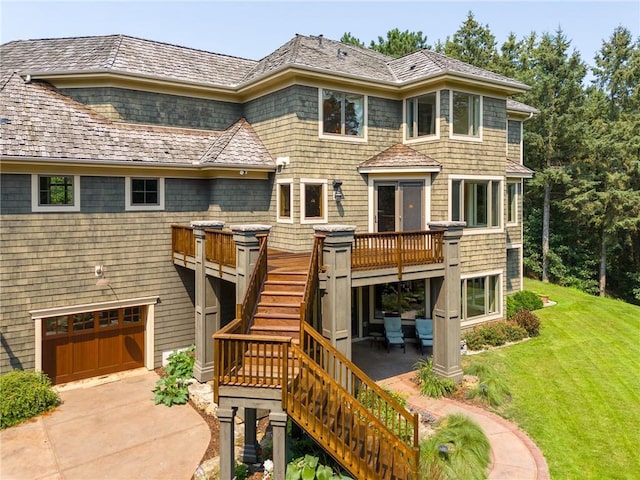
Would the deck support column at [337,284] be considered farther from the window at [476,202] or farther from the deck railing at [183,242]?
the window at [476,202]

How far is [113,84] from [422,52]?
34.3ft

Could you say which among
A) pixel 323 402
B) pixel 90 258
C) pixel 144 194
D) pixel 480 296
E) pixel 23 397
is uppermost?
pixel 144 194

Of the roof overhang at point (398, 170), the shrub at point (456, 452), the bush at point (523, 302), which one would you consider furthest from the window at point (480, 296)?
the shrub at point (456, 452)

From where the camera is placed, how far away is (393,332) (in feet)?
44.0

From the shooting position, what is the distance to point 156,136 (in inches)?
516

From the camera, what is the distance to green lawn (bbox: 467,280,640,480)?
302 inches

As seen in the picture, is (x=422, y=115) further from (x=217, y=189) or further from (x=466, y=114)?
(x=217, y=189)

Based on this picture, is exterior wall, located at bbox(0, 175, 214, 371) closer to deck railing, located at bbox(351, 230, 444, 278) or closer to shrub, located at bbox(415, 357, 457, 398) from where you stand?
deck railing, located at bbox(351, 230, 444, 278)

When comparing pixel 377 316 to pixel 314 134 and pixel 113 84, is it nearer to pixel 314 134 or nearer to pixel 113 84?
pixel 314 134

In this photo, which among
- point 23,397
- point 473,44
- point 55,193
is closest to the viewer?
point 23,397

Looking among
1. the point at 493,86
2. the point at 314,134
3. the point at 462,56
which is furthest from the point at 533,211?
the point at 314,134

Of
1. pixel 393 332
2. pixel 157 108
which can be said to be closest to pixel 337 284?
pixel 393 332

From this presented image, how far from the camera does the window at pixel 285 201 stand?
12786 millimetres

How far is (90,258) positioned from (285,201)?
229 inches
